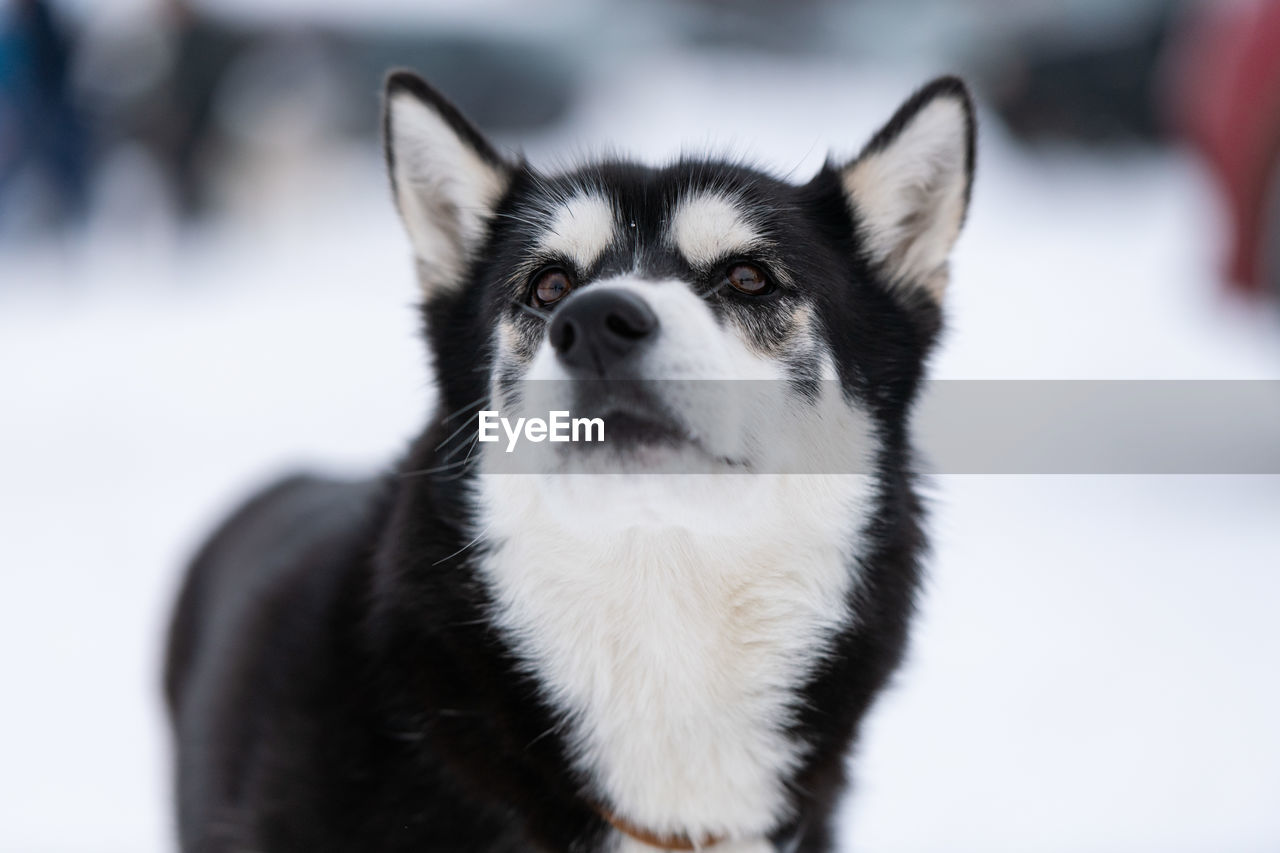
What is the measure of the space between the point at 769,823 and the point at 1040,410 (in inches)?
157

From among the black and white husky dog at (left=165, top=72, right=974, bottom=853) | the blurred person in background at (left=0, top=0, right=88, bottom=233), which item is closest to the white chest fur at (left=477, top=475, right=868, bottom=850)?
the black and white husky dog at (left=165, top=72, right=974, bottom=853)

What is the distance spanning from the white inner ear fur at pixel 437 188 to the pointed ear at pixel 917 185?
0.69 m

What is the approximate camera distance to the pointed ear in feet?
6.22

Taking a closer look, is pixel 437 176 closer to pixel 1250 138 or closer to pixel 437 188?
pixel 437 188

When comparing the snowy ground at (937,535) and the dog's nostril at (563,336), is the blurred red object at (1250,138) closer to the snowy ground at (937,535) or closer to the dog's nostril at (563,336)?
the snowy ground at (937,535)

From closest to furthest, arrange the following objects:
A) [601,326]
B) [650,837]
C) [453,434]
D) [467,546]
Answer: [601,326] < [650,837] < [467,546] < [453,434]

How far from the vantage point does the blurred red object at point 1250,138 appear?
4.71m

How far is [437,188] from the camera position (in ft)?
6.68

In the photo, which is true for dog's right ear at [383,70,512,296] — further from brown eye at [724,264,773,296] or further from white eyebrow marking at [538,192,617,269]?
brown eye at [724,264,773,296]

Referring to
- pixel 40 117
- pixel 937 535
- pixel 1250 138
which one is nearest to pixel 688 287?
pixel 937 535

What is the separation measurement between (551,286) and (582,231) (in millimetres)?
107

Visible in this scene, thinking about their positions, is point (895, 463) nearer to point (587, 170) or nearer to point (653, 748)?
point (653, 748)

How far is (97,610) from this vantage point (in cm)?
355

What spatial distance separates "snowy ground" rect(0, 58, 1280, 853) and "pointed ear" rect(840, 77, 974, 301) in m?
0.17
